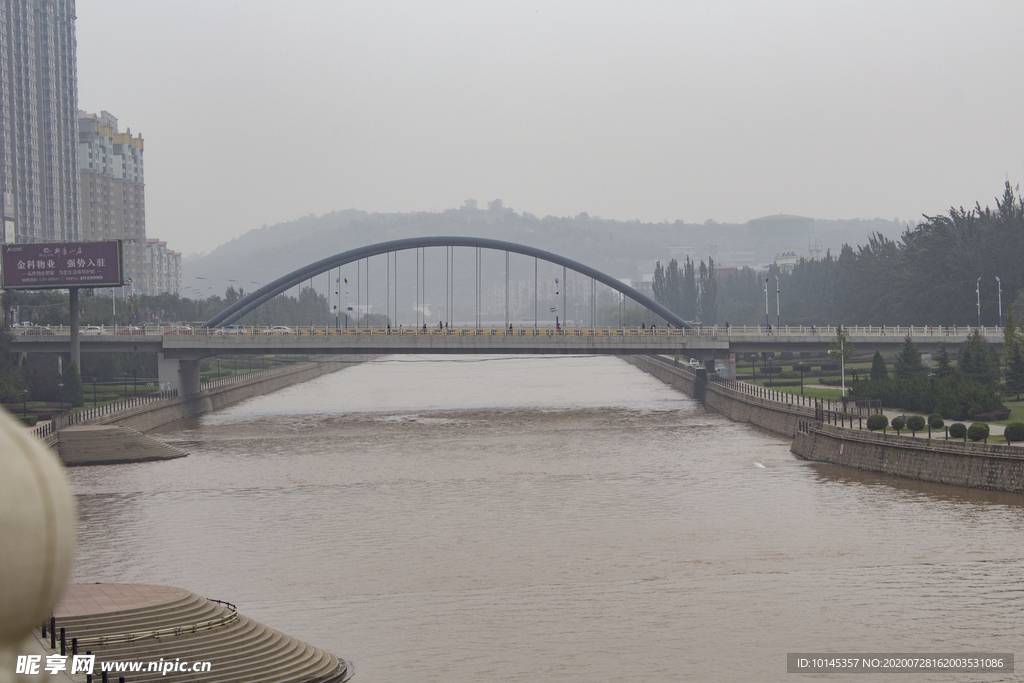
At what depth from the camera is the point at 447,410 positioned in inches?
3327

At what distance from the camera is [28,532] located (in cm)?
647

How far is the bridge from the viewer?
83.3 m

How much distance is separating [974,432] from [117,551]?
34.1 metres

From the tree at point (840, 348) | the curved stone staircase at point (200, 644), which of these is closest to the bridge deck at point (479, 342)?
the tree at point (840, 348)

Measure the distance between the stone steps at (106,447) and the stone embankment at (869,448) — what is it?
3519 centimetres

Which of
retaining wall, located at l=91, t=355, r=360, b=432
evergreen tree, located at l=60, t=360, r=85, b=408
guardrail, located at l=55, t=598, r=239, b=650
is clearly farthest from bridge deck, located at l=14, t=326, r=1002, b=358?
guardrail, located at l=55, t=598, r=239, b=650

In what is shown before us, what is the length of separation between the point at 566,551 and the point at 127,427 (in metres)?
40.4

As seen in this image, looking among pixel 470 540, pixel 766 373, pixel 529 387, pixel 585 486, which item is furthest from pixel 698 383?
pixel 470 540

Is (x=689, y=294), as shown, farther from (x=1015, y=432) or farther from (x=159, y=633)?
(x=159, y=633)

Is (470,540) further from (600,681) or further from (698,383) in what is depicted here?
(698,383)

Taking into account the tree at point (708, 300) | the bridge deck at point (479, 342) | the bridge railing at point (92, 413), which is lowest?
the bridge railing at point (92, 413)

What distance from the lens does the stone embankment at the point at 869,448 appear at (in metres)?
41.0

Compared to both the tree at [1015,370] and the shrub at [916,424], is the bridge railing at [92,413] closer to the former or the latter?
the shrub at [916,424]

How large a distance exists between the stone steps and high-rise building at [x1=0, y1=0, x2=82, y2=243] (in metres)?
109
